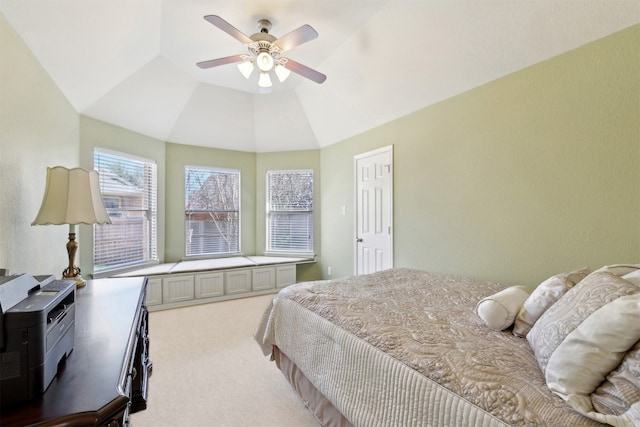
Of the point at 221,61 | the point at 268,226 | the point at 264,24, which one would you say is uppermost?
the point at 264,24

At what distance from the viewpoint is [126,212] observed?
3.87 metres

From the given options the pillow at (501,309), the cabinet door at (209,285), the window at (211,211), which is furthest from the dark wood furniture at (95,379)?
the window at (211,211)

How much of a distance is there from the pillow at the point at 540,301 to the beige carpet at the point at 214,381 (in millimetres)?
1348

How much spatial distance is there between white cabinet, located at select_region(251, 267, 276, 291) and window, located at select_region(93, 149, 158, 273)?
1489mm

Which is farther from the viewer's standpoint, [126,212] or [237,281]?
[237,281]

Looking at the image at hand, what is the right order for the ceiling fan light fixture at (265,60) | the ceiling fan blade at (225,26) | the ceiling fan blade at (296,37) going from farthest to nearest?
the ceiling fan light fixture at (265,60) < the ceiling fan blade at (296,37) < the ceiling fan blade at (225,26)

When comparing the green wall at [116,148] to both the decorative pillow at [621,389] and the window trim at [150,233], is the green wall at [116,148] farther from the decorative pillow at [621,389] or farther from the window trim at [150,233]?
the decorative pillow at [621,389]

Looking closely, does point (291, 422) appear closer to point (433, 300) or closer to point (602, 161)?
point (433, 300)

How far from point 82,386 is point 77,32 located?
8.62 ft

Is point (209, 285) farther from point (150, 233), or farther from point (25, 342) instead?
point (25, 342)

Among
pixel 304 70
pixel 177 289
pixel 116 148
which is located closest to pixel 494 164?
pixel 304 70

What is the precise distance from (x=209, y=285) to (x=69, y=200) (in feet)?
8.35

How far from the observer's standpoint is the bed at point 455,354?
86 cm

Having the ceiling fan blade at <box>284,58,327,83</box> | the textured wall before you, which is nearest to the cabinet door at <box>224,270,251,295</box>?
the textured wall
